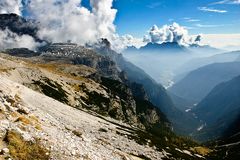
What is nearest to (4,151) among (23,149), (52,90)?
(23,149)

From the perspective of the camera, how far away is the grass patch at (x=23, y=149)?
92.8ft

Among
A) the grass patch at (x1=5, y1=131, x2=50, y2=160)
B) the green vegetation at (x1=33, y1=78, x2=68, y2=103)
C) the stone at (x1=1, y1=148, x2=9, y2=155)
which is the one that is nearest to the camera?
the stone at (x1=1, y1=148, x2=9, y2=155)

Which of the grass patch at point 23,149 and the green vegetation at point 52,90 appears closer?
the grass patch at point 23,149

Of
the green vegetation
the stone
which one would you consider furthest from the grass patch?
the green vegetation

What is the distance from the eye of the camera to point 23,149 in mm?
29375

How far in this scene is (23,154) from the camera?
28.5 m

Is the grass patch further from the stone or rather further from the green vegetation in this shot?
the green vegetation

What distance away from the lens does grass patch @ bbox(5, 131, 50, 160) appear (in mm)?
28292

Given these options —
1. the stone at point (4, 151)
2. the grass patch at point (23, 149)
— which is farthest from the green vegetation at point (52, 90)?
the stone at point (4, 151)

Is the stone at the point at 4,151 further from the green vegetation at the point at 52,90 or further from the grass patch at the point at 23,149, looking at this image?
the green vegetation at the point at 52,90

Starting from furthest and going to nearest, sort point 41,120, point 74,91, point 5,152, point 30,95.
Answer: point 74,91 → point 30,95 → point 41,120 → point 5,152

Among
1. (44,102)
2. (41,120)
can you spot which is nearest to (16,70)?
(44,102)

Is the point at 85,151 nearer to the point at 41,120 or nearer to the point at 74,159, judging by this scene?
the point at 74,159

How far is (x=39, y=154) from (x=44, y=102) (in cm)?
5146
